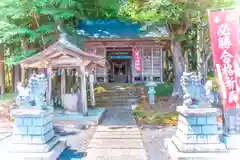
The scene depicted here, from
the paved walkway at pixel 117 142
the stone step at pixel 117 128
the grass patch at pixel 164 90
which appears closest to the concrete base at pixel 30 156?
the paved walkway at pixel 117 142

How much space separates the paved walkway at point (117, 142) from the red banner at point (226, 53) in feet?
8.58

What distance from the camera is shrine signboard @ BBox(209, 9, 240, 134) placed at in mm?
5668

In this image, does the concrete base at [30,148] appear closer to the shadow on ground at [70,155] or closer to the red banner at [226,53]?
the shadow on ground at [70,155]

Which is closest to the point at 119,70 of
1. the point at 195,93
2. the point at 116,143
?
the point at 116,143

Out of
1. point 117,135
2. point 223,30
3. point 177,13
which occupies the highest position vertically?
point 177,13

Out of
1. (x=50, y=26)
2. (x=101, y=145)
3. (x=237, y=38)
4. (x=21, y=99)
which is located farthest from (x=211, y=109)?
(x=50, y=26)

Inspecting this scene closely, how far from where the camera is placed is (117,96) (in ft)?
54.9

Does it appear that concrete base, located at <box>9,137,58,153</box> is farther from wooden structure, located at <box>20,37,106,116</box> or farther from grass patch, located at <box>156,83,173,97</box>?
grass patch, located at <box>156,83,173,97</box>

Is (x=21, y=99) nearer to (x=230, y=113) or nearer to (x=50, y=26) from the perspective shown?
(x=230, y=113)

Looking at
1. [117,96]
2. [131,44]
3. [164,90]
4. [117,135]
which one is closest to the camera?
[117,135]

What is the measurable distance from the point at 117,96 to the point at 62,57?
234 inches

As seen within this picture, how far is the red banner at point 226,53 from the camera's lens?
567cm

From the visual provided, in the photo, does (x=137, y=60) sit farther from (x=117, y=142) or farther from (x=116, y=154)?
(x=116, y=154)

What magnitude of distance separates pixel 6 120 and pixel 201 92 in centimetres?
907
